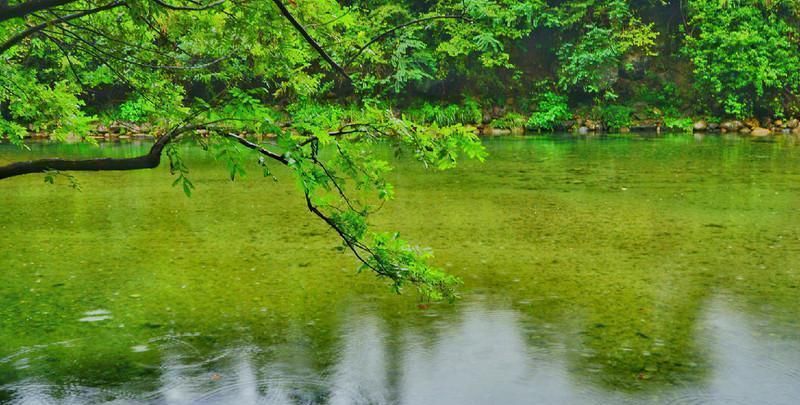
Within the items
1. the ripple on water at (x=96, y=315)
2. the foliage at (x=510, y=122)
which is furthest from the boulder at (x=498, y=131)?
the ripple on water at (x=96, y=315)

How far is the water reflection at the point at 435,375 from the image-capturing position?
3.51m

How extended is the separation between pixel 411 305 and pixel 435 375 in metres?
1.15

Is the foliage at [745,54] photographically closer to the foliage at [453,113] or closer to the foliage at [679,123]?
the foliage at [679,123]

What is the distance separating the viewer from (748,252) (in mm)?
6316

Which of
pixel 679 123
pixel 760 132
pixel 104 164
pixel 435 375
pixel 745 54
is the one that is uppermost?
pixel 745 54

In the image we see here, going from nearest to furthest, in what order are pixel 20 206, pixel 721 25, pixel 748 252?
pixel 748 252 < pixel 20 206 < pixel 721 25

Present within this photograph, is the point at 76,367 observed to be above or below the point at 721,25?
below

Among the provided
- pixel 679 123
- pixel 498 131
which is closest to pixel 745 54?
pixel 679 123

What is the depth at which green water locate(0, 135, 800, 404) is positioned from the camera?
368cm

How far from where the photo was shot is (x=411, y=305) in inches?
194

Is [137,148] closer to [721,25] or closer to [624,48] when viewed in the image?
[624,48]

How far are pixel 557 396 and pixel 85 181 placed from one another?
9877mm

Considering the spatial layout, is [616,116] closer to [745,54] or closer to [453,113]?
[745,54]

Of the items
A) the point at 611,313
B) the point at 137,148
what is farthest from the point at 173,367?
the point at 137,148
